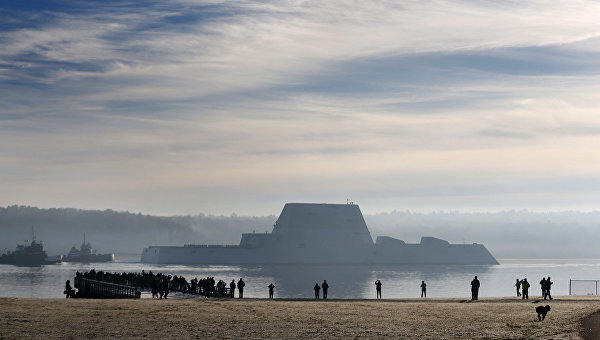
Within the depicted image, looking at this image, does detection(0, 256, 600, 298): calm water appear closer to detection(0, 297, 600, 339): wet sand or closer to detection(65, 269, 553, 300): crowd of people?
detection(65, 269, 553, 300): crowd of people

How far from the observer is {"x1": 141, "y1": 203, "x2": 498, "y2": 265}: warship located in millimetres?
167625

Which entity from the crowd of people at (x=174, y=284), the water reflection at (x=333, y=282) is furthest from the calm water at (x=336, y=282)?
the crowd of people at (x=174, y=284)

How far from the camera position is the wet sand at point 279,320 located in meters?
23.7

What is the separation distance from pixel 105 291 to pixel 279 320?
2046cm

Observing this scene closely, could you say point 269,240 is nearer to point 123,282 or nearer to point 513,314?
point 123,282

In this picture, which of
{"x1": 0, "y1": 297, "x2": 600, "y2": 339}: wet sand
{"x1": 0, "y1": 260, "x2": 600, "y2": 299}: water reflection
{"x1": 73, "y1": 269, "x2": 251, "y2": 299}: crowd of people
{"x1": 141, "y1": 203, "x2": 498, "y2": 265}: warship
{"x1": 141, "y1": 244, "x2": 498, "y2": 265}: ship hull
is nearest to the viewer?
{"x1": 0, "y1": 297, "x2": 600, "y2": 339}: wet sand

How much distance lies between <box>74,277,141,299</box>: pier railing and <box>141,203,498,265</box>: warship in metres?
119

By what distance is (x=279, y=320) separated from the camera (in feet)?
89.6

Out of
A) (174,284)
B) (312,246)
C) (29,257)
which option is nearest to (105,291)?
(174,284)

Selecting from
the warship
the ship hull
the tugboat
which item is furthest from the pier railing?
the tugboat

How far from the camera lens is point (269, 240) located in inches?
6629

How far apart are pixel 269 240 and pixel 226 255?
10477 millimetres

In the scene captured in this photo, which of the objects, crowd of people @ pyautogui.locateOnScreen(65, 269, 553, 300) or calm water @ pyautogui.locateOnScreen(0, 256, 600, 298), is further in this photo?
calm water @ pyautogui.locateOnScreen(0, 256, 600, 298)

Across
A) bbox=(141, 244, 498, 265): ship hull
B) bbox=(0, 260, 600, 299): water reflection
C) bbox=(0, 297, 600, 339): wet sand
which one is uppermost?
bbox=(141, 244, 498, 265): ship hull
